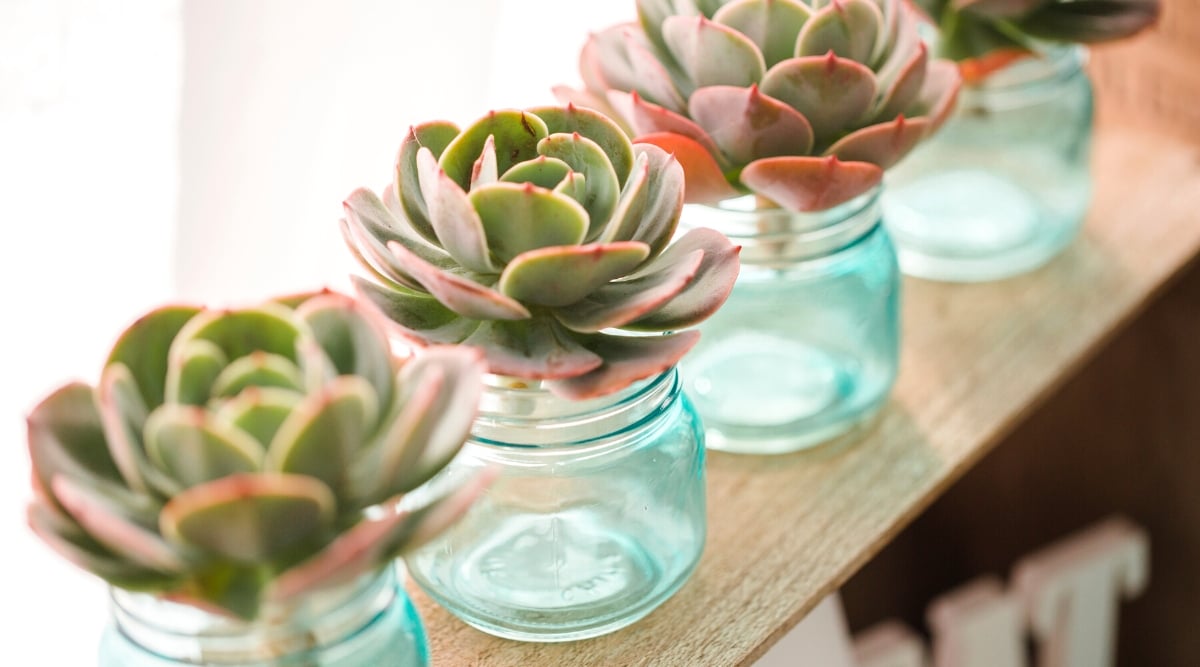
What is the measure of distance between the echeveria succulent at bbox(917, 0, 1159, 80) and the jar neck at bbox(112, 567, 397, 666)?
1.32 ft

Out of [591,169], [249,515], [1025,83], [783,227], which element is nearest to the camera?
[249,515]

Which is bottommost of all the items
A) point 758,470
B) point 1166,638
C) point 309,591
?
point 1166,638

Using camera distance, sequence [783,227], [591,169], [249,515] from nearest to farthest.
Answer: [249,515] → [591,169] → [783,227]

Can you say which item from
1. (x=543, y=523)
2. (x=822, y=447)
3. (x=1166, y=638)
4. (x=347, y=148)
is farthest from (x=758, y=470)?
(x=1166, y=638)

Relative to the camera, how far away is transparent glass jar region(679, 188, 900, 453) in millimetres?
518

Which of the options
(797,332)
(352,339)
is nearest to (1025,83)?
(797,332)

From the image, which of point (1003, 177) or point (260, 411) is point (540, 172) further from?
point (1003, 177)

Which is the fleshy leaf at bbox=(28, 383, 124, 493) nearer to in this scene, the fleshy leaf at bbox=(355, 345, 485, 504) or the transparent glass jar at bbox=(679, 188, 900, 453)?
the fleshy leaf at bbox=(355, 345, 485, 504)

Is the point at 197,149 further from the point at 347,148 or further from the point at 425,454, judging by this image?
the point at 425,454

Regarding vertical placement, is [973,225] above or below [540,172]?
below

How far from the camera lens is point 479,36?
25.6 inches

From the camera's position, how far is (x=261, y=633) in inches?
13.1

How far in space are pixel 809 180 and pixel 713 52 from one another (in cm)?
6

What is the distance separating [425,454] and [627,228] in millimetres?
97
